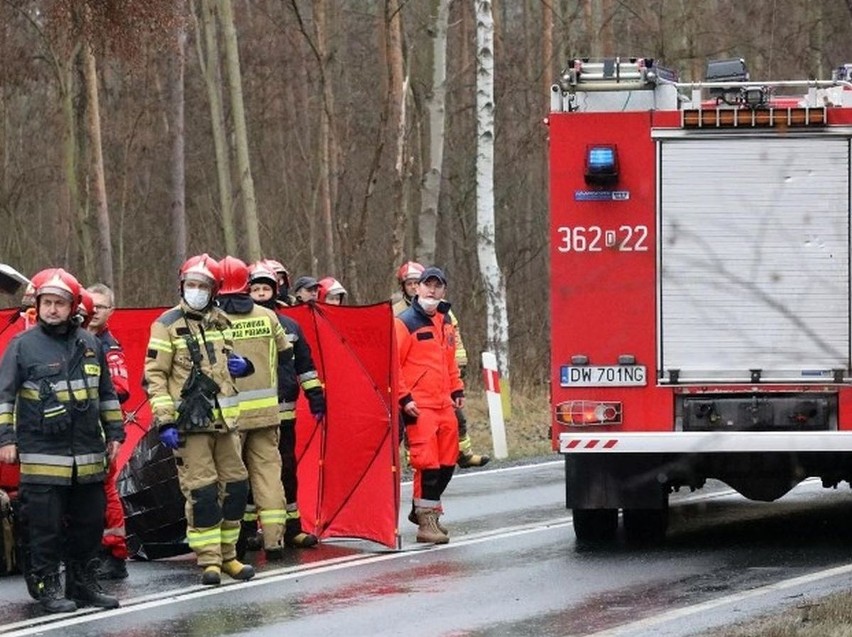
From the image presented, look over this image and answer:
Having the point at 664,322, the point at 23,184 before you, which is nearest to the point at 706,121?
the point at 664,322

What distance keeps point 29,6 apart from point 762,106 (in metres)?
21.2

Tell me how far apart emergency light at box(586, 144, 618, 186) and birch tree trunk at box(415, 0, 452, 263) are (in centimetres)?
1245

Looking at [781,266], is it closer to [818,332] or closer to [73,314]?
[818,332]

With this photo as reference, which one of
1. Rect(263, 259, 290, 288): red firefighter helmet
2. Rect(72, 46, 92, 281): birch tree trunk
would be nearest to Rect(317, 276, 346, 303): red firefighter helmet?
Rect(263, 259, 290, 288): red firefighter helmet

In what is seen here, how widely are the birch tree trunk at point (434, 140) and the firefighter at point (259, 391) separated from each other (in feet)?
41.2

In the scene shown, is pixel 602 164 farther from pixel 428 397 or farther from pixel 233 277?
pixel 233 277

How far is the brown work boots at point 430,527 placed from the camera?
12406 mm

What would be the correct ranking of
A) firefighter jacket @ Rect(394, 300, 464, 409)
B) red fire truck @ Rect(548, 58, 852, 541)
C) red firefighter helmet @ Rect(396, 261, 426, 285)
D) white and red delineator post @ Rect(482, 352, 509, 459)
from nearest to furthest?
red fire truck @ Rect(548, 58, 852, 541) < firefighter jacket @ Rect(394, 300, 464, 409) < red firefighter helmet @ Rect(396, 261, 426, 285) < white and red delineator post @ Rect(482, 352, 509, 459)

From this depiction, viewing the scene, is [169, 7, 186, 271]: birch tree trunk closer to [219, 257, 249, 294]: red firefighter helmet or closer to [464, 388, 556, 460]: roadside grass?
[464, 388, 556, 460]: roadside grass

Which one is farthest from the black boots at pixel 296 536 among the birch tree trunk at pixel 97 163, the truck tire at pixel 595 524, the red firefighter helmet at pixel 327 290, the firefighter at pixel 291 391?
the birch tree trunk at pixel 97 163

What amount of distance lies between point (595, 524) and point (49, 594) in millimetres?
3864

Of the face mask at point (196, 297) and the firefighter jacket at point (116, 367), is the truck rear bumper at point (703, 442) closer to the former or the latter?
the face mask at point (196, 297)

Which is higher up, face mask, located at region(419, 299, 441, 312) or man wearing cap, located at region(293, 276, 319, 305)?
man wearing cap, located at region(293, 276, 319, 305)

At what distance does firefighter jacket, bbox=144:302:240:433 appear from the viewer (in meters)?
10.7
